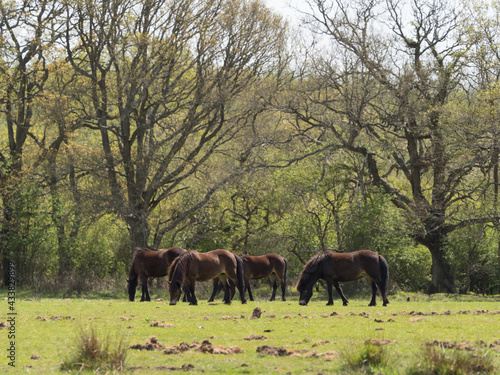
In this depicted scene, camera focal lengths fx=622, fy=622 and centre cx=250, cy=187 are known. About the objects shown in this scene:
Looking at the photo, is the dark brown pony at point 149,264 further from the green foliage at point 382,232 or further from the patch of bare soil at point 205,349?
the patch of bare soil at point 205,349

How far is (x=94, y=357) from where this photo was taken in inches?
316

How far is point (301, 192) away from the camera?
104 feet

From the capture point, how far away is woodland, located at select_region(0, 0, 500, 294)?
31250 millimetres

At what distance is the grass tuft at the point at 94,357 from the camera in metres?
7.89

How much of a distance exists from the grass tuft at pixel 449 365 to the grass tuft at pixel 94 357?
3625 millimetres

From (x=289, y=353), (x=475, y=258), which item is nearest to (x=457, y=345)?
(x=289, y=353)

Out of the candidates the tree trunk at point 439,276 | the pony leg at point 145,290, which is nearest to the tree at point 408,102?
the tree trunk at point 439,276

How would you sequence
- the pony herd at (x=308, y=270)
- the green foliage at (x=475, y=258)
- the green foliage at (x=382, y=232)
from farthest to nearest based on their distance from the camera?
the green foliage at (x=475, y=258), the green foliage at (x=382, y=232), the pony herd at (x=308, y=270)

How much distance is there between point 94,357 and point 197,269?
39.6 ft

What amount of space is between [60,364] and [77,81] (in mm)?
28015

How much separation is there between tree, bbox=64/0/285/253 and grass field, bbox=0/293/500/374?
18.3 metres

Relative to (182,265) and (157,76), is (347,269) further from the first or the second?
(157,76)

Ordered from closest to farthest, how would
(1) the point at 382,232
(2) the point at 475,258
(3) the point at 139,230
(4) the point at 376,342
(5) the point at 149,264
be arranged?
(4) the point at 376,342, (5) the point at 149,264, (1) the point at 382,232, (3) the point at 139,230, (2) the point at 475,258

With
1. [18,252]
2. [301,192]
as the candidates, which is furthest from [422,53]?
[18,252]
